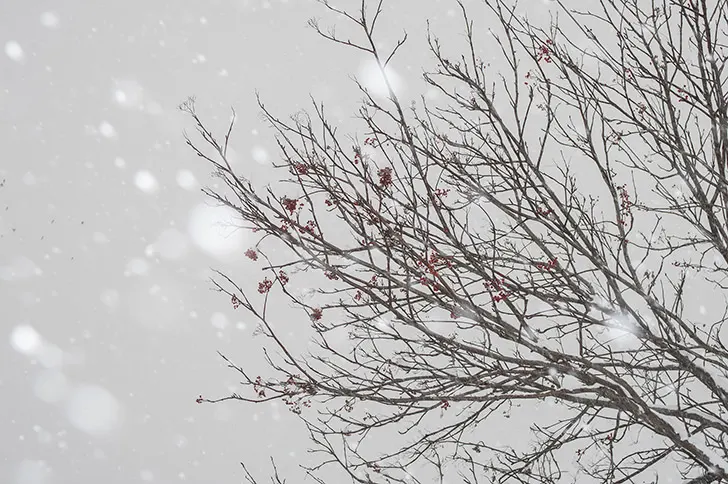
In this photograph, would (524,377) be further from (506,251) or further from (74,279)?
(74,279)

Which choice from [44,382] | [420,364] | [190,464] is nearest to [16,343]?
[44,382]

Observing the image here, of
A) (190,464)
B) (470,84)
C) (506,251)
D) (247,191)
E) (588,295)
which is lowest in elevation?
(588,295)

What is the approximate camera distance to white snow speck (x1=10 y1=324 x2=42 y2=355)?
12.4m

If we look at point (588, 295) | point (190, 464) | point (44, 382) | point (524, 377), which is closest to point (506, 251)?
point (588, 295)

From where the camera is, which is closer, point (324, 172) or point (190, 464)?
point (324, 172)

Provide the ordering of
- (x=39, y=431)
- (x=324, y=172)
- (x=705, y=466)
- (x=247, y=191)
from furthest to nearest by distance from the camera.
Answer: (x=39, y=431)
(x=705, y=466)
(x=324, y=172)
(x=247, y=191)

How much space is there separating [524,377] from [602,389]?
46 cm

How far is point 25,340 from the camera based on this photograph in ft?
40.8

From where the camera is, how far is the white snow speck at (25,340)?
12.4 m

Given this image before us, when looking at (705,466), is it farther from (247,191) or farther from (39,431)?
(39,431)

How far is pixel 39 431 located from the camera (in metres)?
12.2

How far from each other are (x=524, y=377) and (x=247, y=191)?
204 centimetres

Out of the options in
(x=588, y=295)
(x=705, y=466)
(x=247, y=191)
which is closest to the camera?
(x=247, y=191)

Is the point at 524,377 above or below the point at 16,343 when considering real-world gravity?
below
